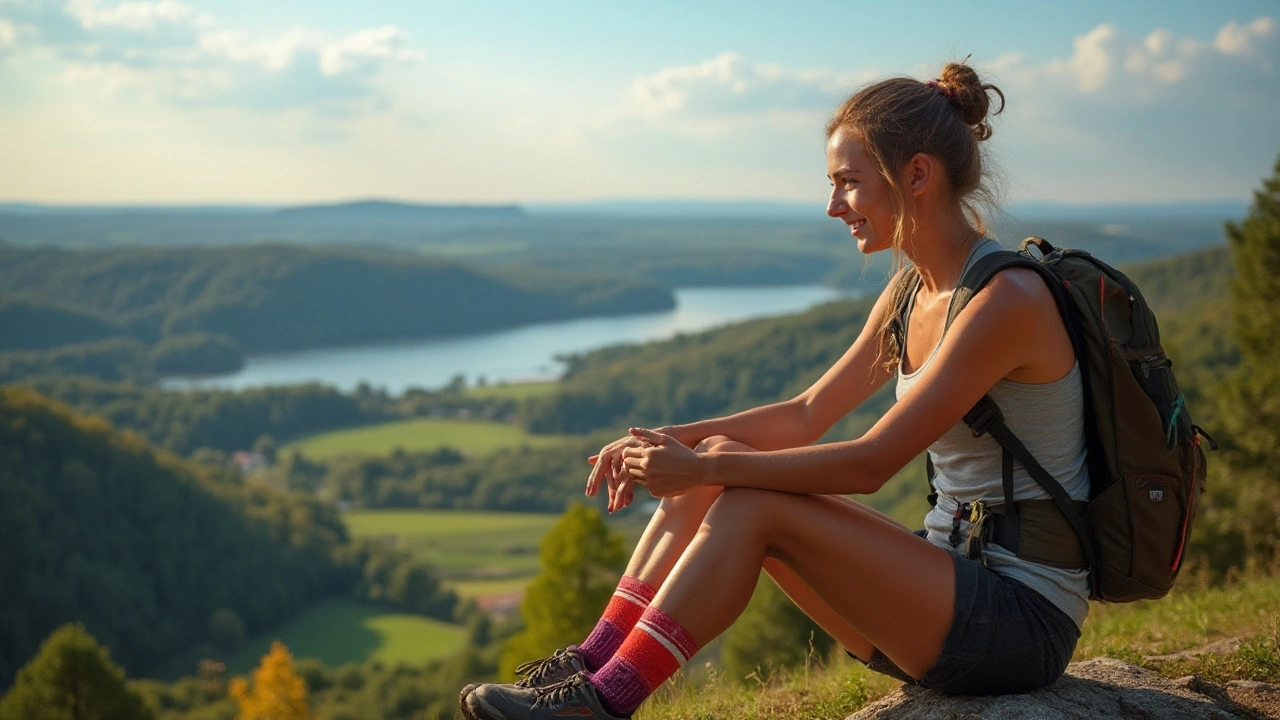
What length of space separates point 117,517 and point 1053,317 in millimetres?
64135

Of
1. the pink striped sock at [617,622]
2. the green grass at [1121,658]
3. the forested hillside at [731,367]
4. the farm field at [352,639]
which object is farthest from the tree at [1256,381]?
the forested hillside at [731,367]

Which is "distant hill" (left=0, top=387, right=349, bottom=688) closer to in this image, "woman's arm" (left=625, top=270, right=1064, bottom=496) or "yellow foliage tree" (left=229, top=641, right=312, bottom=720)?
"yellow foliage tree" (left=229, top=641, right=312, bottom=720)

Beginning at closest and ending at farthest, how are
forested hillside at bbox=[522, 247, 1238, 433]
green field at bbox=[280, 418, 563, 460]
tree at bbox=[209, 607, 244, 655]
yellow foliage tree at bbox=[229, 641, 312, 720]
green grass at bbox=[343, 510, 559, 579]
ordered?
yellow foliage tree at bbox=[229, 641, 312, 720] < tree at bbox=[209, 607, 244, 655] < green grass at bbox=[343, 510, 559, 579] < forested hillside at bbox=[522, 247, 1238, 433] < green field at bbox=[280, 418, 563, 460]

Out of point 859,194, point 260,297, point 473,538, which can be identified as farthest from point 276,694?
point 260,297

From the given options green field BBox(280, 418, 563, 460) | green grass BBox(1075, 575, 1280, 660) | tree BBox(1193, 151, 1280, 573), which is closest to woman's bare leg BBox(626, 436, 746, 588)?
green grass BBox(1075, 575, 1280, 660)

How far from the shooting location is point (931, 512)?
270 cm

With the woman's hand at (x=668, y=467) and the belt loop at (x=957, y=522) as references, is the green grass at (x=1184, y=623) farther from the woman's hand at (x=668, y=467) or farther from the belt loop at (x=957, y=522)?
the woman's hand at (x=668, y=467)

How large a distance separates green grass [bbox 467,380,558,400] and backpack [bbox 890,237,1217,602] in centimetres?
9061

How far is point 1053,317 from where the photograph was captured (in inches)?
93.4

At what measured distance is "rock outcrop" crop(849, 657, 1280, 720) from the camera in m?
2.56

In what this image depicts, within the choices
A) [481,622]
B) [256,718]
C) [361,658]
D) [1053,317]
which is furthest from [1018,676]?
[361,658]

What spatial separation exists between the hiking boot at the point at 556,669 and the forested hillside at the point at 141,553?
50462 mm

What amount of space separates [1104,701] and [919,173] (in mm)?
1447

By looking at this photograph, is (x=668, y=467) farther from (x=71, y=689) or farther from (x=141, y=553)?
(x=141, y=553)
